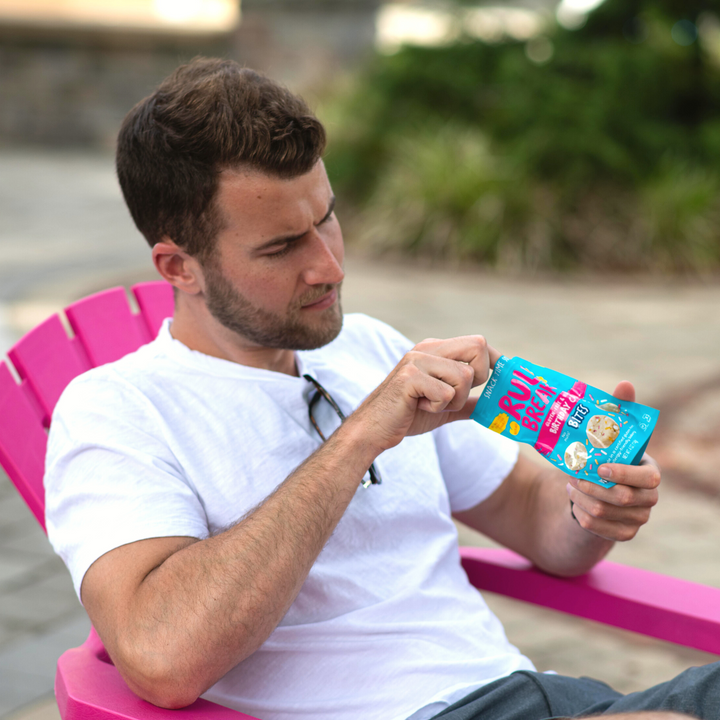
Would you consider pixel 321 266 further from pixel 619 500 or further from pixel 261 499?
pixel 619 500

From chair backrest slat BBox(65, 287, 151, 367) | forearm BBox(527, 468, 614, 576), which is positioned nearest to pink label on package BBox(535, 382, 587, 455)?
forearm BBox(527, 468, 614, 576)

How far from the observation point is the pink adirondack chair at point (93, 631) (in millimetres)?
1371

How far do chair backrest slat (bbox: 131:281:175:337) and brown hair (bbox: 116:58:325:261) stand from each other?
1.93 feet

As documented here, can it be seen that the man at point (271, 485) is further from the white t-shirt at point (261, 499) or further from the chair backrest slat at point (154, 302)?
the chair backrest slat at point (154, 302)

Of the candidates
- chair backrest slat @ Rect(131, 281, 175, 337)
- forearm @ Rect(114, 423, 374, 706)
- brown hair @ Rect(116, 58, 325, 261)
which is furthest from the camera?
chair backrest slat @ Rect(131, 281, 175, 337)

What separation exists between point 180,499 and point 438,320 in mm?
4622

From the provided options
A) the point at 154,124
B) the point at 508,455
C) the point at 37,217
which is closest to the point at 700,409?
the point at 508,455

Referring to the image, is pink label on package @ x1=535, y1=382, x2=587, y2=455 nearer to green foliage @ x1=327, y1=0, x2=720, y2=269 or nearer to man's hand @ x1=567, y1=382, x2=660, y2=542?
man's hand @ x1=567, y1=382, x2=660, y2=542

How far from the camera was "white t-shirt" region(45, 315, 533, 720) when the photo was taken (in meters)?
1.35

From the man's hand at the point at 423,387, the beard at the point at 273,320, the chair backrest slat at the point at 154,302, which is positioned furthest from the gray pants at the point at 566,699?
the chair backrest slat at the point at 154,302

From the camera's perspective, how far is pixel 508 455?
1801 millimetres

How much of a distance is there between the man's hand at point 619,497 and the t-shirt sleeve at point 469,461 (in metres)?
0.29

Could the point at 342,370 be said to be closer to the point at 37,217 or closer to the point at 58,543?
the point at 58,543

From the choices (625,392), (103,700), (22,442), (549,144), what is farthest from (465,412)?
(549,144)
